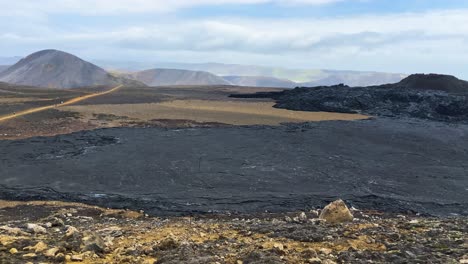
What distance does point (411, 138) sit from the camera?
27.0 metres

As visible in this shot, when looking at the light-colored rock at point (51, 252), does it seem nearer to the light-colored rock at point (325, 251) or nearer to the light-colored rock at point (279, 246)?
the light-colored rock at point (279, 246)

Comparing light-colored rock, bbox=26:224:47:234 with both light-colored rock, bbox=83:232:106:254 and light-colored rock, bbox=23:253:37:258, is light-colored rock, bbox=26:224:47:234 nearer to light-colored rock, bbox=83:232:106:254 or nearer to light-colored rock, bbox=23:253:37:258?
light-colored rock, bbox=83:232:106:254

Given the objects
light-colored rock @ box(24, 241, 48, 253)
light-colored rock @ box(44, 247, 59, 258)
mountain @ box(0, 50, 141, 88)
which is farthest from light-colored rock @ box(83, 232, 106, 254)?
mountain @ box(0, 50, 141, 88)

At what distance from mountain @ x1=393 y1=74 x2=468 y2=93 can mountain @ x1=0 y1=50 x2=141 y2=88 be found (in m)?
82.6

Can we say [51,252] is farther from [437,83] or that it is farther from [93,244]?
[437,83]

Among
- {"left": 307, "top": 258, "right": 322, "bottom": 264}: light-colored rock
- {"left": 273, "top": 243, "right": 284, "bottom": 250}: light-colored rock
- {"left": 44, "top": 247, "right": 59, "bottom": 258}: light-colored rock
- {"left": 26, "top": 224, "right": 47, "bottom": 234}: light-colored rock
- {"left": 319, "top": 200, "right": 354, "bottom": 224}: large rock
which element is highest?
{"left": 307, "top": 258, "right": 322, "bottom": 264}: light-colored rock

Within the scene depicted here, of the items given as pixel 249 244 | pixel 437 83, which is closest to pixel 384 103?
pixel 437 83

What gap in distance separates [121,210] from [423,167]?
14.3 metres

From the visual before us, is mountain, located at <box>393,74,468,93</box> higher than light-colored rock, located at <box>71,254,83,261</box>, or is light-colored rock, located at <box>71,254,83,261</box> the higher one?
mountain, located at <box>393,74,468,93</box>

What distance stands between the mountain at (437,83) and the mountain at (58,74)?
8256 cm

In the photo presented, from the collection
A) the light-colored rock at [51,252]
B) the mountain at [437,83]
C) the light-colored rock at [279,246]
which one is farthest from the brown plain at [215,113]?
the light-colored rock at [51,252]

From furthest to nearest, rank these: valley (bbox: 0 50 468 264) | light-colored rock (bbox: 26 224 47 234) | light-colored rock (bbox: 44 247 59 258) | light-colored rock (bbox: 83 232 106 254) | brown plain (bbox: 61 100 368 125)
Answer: brown plain (bbox: 61 100 368 125) < light-colored rock (bbox: 26 224 47 234) < valley (bbox: 0 50 468 264) < light-colored rock (bbox: 83 232 106 254) < light-colored rock (bbox: 44 247 59 258)

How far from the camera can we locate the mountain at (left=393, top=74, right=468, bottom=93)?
52.1 metres

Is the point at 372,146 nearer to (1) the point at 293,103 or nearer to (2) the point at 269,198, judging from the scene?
(2) the point at 269,198
